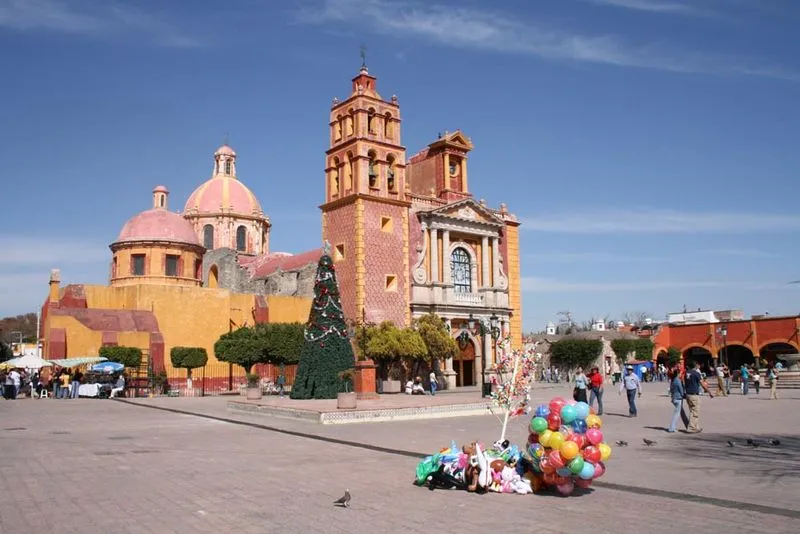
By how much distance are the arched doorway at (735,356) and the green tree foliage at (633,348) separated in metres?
5.53

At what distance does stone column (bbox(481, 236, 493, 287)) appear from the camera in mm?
39062

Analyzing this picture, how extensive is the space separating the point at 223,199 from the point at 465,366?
98.6ft

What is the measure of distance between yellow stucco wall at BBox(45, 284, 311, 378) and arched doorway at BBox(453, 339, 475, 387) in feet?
30.0

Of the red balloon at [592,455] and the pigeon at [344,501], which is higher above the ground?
the red balloon at [592,455]

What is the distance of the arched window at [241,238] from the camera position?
5819 cm

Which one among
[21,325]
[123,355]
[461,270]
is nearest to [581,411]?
[123,355]

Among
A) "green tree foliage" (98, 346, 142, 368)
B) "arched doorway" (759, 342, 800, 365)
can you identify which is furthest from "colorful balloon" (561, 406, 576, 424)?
"arched doorway" (759, 342, 800, 365)

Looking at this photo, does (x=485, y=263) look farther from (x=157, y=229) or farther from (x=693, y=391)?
(x=693, y=391)

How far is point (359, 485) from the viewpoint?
8.56 m

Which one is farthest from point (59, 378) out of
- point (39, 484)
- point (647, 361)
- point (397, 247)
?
point (647, 361)

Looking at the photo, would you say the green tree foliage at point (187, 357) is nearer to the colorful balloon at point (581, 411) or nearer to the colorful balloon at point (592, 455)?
the colorful balloon at point (581, 411)

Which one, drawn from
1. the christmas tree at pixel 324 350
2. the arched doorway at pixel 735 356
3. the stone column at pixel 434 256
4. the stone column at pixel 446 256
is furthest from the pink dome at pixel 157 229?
the arched doorway at pixel 735 356

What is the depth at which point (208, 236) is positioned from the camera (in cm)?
5781

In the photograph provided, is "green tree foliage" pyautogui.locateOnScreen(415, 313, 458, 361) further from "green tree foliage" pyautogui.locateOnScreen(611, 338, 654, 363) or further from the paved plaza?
"green tree foliage" pyautogui.locateOnScreen(611, 338, 654, 363)
